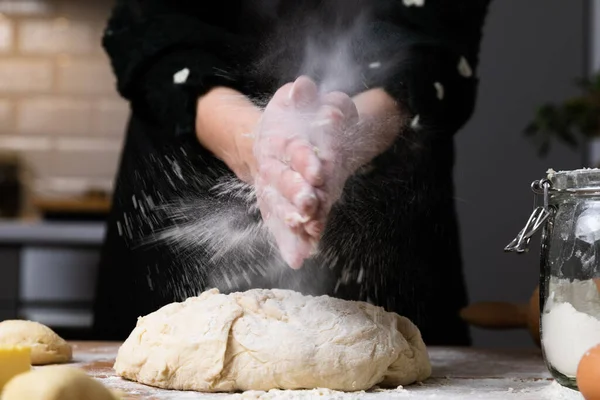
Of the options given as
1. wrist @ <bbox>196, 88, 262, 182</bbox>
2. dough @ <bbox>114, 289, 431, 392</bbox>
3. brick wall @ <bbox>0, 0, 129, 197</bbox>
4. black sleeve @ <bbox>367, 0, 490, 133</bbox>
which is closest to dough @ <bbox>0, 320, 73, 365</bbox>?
dough @ <bbox>114, 289, 431, 392</bbox>

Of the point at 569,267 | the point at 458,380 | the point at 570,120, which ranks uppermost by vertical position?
the point at 570,120

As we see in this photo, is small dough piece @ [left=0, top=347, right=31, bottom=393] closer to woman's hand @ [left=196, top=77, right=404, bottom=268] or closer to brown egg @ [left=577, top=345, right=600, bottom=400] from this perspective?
woman's hand @ [left=196, top=77, right=404, bottom=268]

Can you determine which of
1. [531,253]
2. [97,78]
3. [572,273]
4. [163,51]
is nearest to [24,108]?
[97,78]

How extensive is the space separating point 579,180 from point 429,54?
55 centimetres

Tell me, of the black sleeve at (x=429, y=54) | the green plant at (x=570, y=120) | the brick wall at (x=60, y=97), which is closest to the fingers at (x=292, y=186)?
the black sleeve at (x=429, y=54)

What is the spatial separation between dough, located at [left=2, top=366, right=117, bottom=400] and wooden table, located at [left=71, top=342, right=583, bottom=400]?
169 mm

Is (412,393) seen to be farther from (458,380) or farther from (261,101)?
(261,101)

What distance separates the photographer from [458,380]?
912 mm

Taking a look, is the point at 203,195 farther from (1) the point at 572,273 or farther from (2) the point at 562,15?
(2) the point at 562,15

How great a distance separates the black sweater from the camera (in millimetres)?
→ 1100

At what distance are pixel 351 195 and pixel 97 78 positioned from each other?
5.90 feet

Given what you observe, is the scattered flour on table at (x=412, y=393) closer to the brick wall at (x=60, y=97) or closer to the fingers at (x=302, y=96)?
the fingers at (x=302, y=96)

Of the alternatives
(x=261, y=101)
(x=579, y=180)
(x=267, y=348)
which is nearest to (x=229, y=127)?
(x=261, y=101)

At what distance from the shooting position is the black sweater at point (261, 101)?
1100 mm
